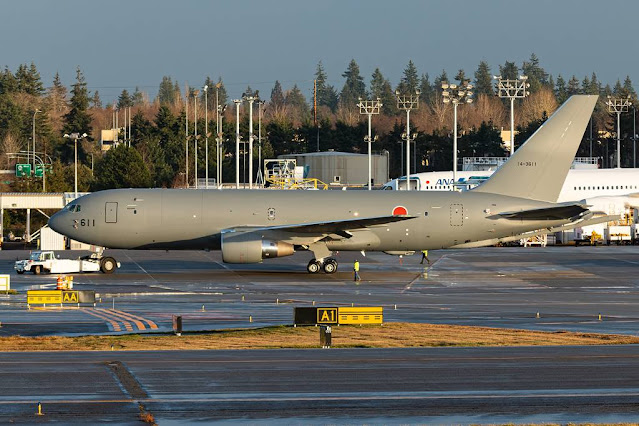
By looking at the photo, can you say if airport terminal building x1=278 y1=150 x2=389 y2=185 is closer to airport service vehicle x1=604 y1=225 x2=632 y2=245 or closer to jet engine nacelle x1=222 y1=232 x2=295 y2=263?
airport service vehicle x1=604 y1=225 x2=632 y2=245

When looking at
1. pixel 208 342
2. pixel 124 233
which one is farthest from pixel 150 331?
pixel 124 233

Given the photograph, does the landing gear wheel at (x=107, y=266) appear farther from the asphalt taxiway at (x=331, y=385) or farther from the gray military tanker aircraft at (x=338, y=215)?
the asphalt taxiway at (x=331, y=385)

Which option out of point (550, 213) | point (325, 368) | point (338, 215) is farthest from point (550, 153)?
point (325, 368)

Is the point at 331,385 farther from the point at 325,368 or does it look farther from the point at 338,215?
the point at 338,215

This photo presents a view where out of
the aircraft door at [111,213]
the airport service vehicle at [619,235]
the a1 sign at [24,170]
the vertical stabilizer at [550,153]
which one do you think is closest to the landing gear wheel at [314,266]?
the aircraft door at [111,213]

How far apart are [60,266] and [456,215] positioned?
72.3ft

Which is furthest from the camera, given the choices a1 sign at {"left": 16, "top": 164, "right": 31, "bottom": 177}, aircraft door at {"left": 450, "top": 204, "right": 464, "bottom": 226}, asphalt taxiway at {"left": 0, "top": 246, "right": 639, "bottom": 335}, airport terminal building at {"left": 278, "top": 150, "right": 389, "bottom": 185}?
airport terminal building at {"left": 278, "top": 150, "right": 389, "bottom": 185}

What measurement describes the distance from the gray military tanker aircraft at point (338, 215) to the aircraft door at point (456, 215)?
5 centimetres

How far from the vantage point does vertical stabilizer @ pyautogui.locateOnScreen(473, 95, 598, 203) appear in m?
57.0

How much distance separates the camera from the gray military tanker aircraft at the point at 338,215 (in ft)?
180

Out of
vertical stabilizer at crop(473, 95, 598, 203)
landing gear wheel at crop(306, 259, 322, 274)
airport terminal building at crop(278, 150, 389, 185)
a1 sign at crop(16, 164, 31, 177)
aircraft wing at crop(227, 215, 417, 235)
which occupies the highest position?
airport terminal building at crop(278, 150, 389, 185)

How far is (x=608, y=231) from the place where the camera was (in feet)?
289

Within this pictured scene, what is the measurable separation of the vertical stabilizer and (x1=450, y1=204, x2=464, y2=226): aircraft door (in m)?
3.36

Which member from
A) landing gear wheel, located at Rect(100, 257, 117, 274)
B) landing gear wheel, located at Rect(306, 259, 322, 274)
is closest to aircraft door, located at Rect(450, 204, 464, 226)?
landing gear wheel, located at Rect(306, 259, 322, 274)
